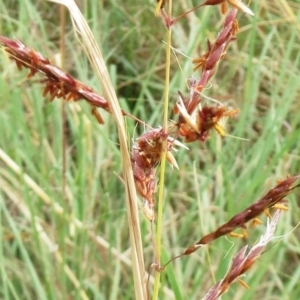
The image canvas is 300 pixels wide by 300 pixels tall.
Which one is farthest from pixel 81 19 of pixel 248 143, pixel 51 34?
pixel 51 34

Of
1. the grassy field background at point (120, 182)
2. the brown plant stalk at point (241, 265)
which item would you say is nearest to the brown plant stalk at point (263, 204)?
the brown plant stalk at point (241, 265)

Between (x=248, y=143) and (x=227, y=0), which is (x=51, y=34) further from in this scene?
(x=227, y=0)

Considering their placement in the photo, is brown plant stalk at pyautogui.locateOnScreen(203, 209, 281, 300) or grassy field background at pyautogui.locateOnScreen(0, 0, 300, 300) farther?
grassy field background at pyautogui.locateOnScreen(0, 0, 300, 300)

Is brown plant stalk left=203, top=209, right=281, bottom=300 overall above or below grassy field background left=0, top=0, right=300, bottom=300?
above

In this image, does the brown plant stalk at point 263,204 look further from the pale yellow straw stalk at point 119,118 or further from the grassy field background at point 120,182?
the grassy field background at point 120,182

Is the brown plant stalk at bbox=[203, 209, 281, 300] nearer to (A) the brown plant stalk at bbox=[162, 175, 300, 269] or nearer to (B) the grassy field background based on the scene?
(A) the brown plant stalk at bbox=[162, 175, 300, 269]

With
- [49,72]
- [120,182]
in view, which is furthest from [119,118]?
[120,182]

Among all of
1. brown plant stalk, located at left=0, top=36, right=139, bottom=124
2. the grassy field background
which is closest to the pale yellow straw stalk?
brown plant stalk, located at left=0, top=36, right=139, bottom=124

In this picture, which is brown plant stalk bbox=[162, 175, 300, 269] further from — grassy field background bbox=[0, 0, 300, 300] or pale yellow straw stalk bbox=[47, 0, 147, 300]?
grassy field background bbox=[0, 0, 300, 300]

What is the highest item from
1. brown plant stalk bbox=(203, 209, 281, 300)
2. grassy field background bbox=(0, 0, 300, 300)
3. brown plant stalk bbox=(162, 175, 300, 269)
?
brown plant stalk bbox=(162, 175, 300, 269)
